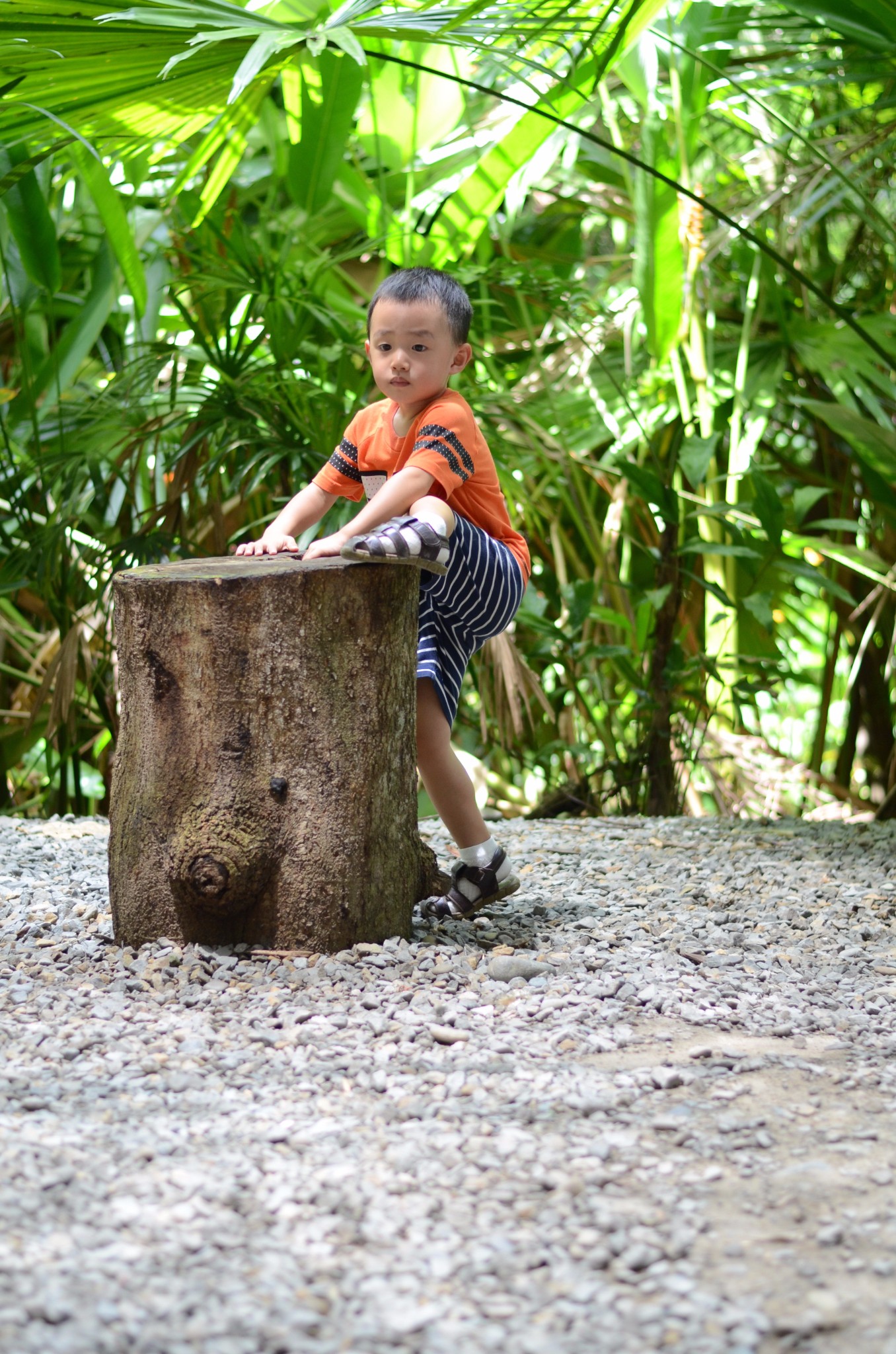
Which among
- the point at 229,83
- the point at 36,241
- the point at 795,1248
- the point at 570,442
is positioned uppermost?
the point at 229,83

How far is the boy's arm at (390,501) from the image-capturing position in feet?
5.65

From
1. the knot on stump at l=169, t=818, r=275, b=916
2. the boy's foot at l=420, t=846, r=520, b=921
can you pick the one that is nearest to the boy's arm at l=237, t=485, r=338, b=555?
the knot on stump at l=169, t=818, r=275, b=916

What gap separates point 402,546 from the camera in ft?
5.36

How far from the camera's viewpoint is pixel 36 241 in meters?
2.76

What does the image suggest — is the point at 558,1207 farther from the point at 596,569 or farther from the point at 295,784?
the point at 596,569

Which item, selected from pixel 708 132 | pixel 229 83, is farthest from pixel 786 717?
pixel 229 83

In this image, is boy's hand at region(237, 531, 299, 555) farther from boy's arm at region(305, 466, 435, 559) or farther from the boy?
boy's arm at region(305, 466, 435, 559)

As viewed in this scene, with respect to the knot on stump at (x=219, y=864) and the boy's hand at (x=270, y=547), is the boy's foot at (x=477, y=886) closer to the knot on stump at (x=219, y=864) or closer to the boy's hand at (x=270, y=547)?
the knot on stump at (x=219, y=864)

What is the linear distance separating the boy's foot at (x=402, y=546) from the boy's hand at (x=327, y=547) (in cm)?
4

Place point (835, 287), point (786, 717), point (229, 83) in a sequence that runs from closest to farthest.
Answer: point (229, 83) < point (835, 287) < point (786, 717)

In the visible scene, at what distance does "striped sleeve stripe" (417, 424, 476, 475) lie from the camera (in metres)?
1.76

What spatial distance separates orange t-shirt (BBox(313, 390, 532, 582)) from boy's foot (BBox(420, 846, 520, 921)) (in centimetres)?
47

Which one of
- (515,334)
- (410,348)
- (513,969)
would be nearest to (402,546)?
(410,348)

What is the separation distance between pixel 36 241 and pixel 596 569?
6.12 feet
